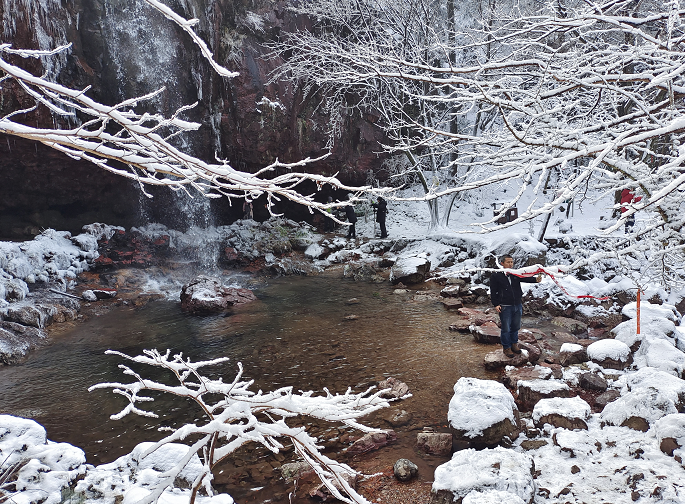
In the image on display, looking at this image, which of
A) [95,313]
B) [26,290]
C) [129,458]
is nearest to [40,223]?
[26,290]

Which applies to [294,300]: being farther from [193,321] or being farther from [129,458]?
[129,458]

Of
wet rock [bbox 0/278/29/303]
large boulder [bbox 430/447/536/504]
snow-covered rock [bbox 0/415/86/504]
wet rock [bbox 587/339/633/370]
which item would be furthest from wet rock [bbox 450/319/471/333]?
wet rock [bbox 0/278/29/303]

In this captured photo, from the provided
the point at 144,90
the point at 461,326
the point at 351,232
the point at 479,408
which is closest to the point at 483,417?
the point at 479,408

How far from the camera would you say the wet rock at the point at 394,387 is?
198 inches

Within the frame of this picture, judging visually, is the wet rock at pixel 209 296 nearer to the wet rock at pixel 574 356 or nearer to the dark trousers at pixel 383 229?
the dark trousers at pixel 383 229

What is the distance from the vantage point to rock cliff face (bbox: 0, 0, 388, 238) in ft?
40.1

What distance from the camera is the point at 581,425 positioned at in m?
3.76

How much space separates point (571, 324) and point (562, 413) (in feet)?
14.0

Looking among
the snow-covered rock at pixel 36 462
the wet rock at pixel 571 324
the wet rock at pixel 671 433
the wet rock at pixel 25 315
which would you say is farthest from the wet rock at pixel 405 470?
the wet rock at pixel 25 315

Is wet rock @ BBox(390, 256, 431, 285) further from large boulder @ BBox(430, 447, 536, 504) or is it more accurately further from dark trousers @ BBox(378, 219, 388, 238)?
large boulder @ BBox(430, 447, 536, 504)

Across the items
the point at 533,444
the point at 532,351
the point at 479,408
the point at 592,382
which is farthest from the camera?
the point at 532,351

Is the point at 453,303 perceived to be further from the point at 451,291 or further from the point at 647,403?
the point at 647,403

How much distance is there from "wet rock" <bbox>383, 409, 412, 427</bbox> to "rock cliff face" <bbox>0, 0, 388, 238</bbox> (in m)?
12.9

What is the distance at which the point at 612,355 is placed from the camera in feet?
17.5
